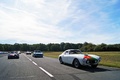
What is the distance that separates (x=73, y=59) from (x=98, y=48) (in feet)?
306

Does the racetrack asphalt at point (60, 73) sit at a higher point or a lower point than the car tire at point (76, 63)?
lower

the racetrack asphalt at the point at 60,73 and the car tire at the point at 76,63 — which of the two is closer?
the racetrack asphalt at the point at 60,73

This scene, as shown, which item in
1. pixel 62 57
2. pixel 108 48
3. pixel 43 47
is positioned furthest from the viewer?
pixel 43 47

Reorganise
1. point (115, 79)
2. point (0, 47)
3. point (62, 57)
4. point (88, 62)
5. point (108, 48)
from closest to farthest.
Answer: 1. point (115, 79)
2. point (88, 62)
3. point (62, 57)
4. point (108, 48)
5. point (0, 47)

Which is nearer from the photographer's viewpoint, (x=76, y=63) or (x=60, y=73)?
(x=60, y=73)

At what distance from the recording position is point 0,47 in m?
154

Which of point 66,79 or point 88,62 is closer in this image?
point 66,79

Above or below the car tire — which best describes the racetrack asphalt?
below

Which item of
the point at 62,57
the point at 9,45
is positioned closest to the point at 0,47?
the point at 9,45

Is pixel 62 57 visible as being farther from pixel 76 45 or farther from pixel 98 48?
pixel 76 45

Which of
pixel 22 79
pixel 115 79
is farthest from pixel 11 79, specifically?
pixel 115 79

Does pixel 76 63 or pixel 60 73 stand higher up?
pixel 76 63

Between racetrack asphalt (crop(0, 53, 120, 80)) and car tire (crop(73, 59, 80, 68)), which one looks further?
car tire (crop(73, 59, 80, 68))

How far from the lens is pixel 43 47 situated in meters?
174
